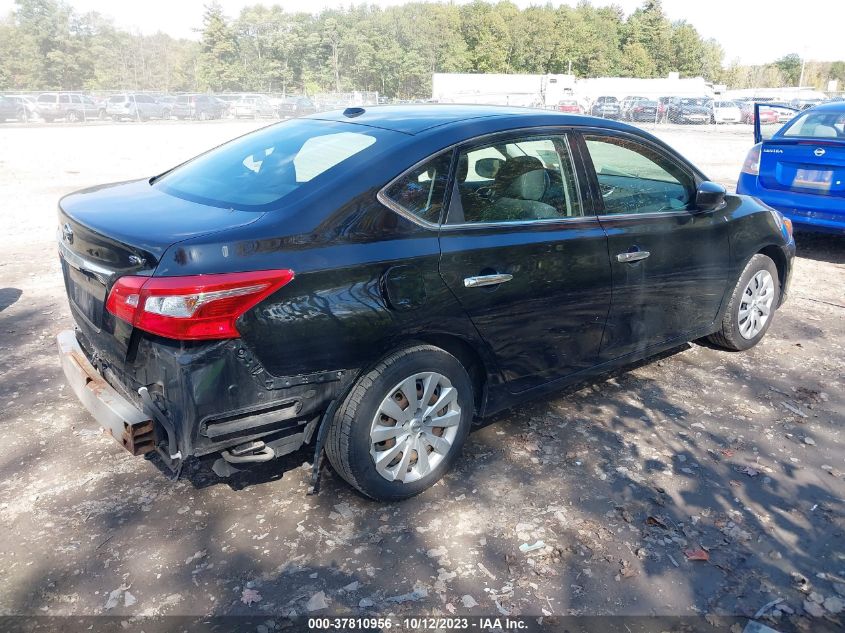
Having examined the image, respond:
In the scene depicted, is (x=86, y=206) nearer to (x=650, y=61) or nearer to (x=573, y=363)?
(x=573, y=363)

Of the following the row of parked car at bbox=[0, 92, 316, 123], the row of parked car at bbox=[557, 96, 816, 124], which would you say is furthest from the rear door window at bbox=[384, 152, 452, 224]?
the row of parked car at bbox=[0, 92, 316, 123]

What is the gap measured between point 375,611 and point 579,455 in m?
1.54

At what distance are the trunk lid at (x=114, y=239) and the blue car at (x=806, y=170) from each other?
6627 mm

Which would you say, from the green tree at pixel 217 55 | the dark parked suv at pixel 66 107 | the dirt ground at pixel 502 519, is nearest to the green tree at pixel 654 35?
the green tree at pixel 217 55

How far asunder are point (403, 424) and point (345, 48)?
85835mm

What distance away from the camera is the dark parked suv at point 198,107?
119 ft

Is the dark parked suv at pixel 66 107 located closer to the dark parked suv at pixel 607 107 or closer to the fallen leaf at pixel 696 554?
the dark parked suv at pixel 607 107

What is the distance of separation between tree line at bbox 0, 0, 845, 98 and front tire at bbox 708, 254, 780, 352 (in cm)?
8034

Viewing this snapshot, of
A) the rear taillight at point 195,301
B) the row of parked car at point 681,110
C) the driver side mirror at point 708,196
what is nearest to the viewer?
the rear taillight at point 195,301

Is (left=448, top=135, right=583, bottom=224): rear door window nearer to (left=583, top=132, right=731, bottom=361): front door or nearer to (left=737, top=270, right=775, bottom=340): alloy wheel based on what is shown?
(left=583, top=132, right=731, bottom=361): front door

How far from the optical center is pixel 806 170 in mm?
7332

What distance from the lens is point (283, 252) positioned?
266cm

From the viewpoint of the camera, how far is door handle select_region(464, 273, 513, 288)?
313 centimetres

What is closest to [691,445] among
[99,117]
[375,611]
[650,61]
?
[375,611]
